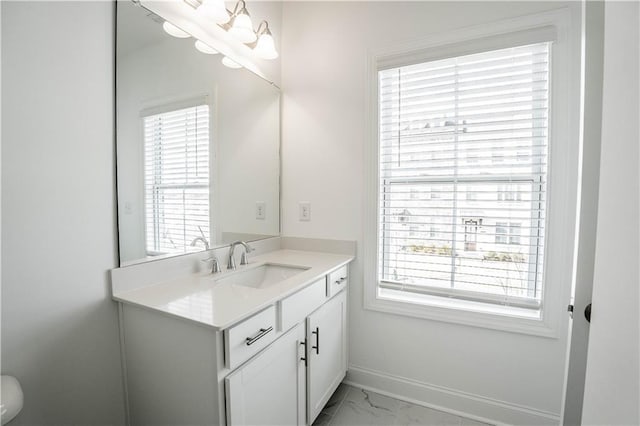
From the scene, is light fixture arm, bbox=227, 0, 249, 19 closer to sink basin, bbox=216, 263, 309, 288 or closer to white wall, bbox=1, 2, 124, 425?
white wall, bbox=1, 2, 124, 425

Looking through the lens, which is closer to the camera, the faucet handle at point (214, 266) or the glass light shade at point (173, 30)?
the glass light shade at point (173, 30)

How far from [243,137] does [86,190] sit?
92cm

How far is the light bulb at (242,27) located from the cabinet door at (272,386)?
153cm

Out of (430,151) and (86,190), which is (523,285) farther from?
(86,190)

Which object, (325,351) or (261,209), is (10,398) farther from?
(261,209)

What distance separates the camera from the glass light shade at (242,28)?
151cm

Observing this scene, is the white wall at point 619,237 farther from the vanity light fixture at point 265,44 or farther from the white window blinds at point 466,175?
the vanity light fixture at point 265,44

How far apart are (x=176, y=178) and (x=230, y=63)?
0.74 meters

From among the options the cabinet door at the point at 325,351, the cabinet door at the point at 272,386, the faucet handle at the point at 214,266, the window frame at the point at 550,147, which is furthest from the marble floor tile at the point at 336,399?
the faucet handle at the point at 214,266

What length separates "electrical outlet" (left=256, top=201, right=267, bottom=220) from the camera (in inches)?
73.5

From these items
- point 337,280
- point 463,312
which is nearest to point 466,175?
point 463,312

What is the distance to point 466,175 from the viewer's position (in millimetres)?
1606

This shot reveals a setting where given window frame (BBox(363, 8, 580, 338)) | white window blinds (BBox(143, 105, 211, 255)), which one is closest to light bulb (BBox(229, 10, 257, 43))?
white window blinds (BBox(143, 105, 211, 255))

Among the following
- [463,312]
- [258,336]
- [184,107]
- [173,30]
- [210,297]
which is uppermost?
[173,30]
